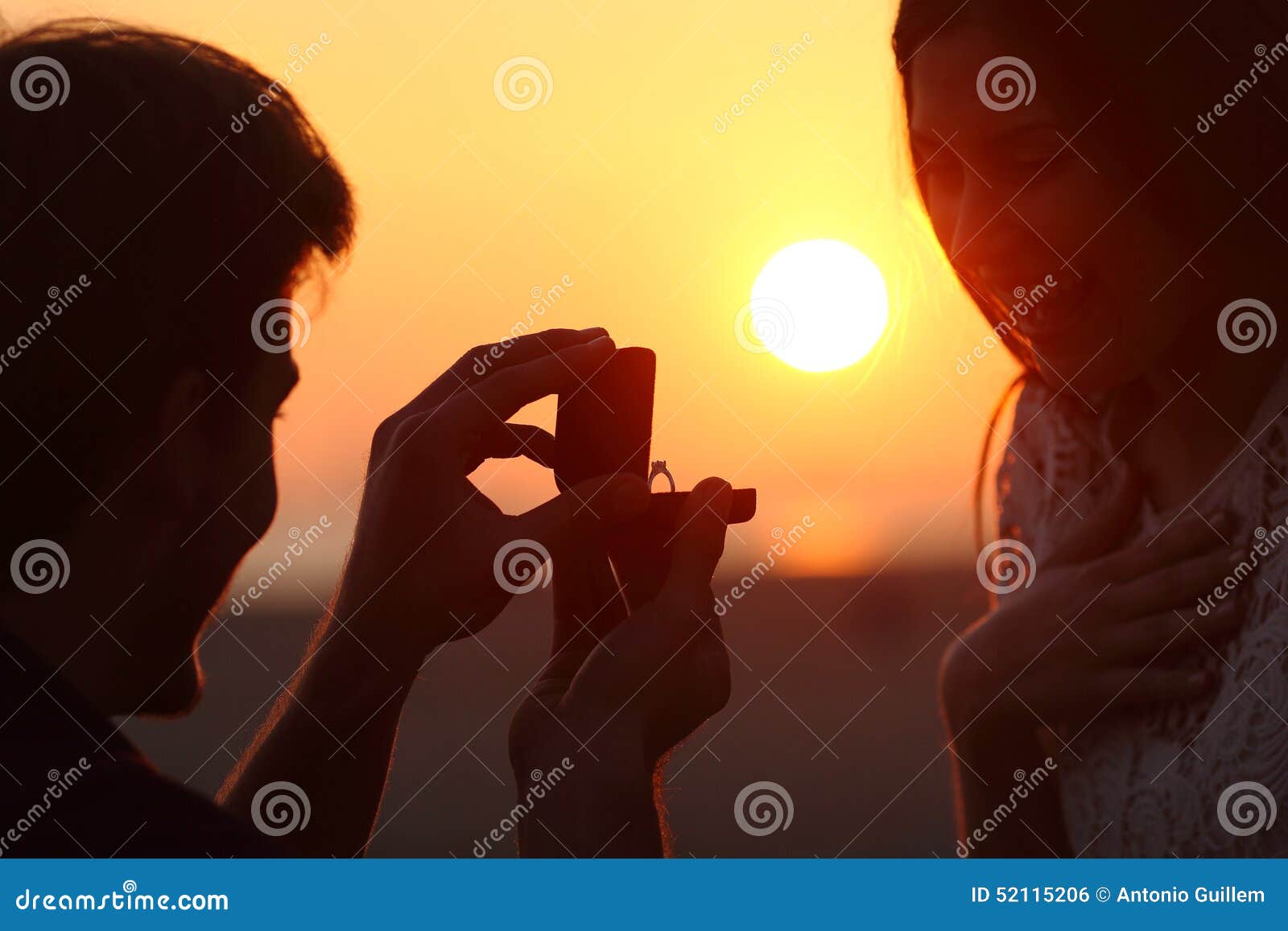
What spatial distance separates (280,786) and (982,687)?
1.37 metres

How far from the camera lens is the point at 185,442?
79.6 inches

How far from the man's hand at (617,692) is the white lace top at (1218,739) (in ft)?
2.20

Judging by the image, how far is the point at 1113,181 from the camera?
1.95 meters

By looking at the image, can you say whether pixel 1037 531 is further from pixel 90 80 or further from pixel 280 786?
pixel 90 80

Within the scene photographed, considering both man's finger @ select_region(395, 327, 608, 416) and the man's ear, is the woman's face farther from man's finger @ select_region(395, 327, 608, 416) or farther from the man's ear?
the man's ear

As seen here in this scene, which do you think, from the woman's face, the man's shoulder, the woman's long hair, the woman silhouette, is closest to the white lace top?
the woman silhouette

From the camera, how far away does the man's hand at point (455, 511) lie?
1.94m

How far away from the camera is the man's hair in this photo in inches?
74.0

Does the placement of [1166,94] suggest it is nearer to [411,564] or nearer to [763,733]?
[411,564]

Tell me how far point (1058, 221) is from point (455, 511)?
1170 millimetres

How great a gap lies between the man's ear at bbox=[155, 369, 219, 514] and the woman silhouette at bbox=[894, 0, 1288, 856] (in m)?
1.43

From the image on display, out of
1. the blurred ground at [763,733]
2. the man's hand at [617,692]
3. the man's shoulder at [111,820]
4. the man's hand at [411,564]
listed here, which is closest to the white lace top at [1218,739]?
the man's hand at [617,692]

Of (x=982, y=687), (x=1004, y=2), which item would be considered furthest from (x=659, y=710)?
(x=1004, y=2)

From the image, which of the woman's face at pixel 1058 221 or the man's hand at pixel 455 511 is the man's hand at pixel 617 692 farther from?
the woman's face at pixel 1058 221
